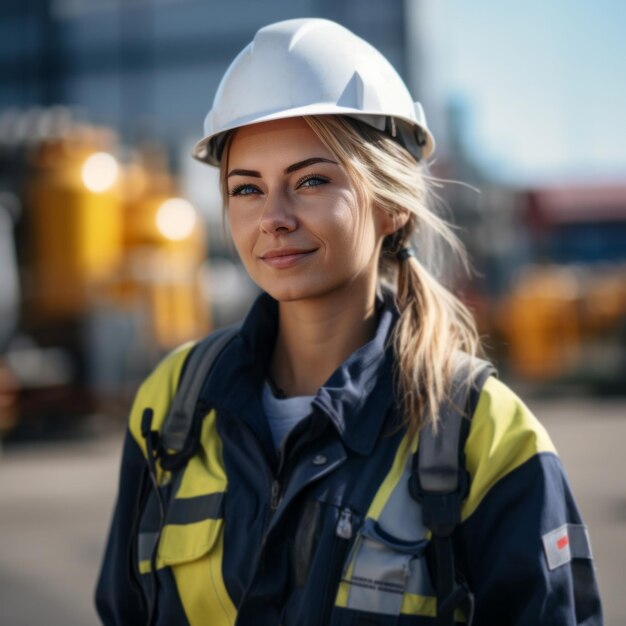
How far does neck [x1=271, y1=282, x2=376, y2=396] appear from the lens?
2.00 metres

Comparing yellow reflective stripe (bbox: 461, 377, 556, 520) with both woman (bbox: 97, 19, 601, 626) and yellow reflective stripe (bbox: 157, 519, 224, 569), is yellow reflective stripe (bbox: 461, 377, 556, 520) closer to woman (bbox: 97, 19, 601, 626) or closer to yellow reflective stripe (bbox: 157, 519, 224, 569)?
woman (bbox: 97, 19, 601, 626)

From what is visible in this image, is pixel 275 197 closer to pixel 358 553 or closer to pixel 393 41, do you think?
pixel 358 553

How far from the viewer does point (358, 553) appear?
1.70 metres

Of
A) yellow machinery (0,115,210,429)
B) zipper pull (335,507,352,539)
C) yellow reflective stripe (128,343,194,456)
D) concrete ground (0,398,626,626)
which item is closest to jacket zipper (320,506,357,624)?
zipper pull (335,507,352,539)

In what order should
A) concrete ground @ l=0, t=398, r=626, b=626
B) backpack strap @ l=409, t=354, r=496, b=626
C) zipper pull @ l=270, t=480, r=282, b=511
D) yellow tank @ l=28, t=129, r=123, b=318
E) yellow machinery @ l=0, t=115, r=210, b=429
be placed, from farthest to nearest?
yellow tank @ l=28, t=129, r=123, b=318
yellow machinery @ l=0, t=115, r=210, b=429
concrete ground @ l=0, t=398, r=626, b=626
zipper pull @ l=270, t=480, r=282, b=511
backpack strap @ l=409, t=354, r=496, b=626

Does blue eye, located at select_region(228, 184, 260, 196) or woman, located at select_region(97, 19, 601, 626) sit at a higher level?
blue eye, located at select_region(228, 184, 260, 196)

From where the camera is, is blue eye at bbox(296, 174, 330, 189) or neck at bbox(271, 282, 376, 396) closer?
blue eye at bbox(296, 174, 330, 189)

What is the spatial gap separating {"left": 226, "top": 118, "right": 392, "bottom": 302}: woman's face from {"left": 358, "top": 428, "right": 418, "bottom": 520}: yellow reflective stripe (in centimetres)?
36

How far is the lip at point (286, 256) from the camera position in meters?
1.85

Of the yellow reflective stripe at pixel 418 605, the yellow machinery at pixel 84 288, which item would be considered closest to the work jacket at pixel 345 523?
the yellow reflective stripe at pixel 418 605

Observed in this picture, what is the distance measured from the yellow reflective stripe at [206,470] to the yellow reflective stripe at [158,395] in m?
0.12

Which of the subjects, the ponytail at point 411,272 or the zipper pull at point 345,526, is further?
the ponytail at point 411,272

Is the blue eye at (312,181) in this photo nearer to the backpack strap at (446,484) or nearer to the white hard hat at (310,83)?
the white hard hat at (310,83)

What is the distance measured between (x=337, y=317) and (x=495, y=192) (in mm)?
12332
